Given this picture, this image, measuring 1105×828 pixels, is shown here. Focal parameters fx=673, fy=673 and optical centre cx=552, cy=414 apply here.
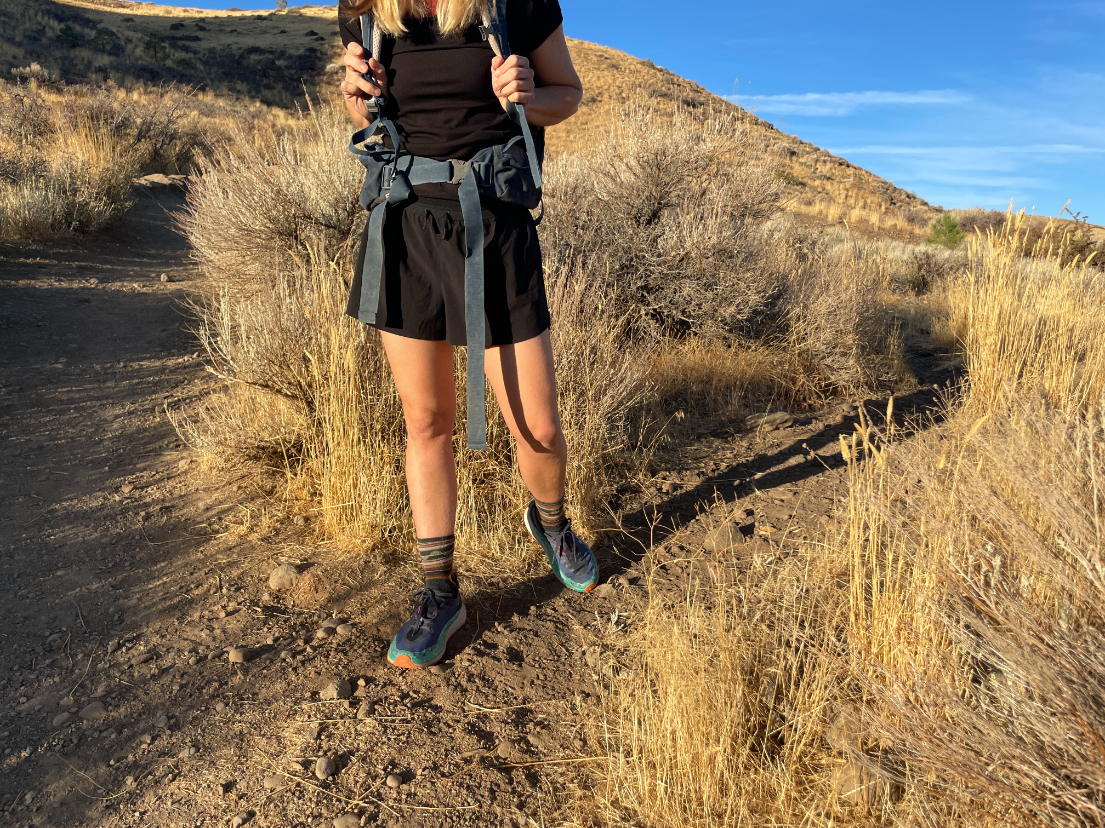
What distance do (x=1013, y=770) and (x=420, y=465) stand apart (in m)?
1.59

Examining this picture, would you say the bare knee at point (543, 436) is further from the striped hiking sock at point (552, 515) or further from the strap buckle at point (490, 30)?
the strap buckle at point (490, 30)

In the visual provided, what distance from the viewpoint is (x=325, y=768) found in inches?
66.1

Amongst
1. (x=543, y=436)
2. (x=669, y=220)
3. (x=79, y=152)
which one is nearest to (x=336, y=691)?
(x=543, y=436)

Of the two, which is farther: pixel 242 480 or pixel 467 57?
pixel 242 480

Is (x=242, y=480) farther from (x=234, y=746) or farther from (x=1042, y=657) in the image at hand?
(x=1042, y=657)

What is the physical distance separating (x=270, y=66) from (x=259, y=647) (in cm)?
3649

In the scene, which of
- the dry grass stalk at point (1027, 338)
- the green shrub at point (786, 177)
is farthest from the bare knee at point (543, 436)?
the green shrub at point (786, 177)

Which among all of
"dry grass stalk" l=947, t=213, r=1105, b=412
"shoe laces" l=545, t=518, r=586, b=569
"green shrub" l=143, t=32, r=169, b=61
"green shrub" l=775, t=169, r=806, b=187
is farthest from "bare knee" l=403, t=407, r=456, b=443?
"green shrub" l=143, t=32, r=169, b=61

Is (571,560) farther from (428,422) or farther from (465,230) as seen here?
(465,230)

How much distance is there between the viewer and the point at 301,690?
6.45ft

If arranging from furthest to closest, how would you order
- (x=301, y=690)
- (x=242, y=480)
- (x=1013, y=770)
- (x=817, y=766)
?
(x=242, y=480), (x=301, y=690), (x=817, y=766), (x=1013, y=770)

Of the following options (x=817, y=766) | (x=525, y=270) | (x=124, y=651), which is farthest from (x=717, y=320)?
(x=124, y=651)

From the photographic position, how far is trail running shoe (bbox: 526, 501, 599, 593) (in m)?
2.46

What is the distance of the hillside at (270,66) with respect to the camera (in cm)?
2138
